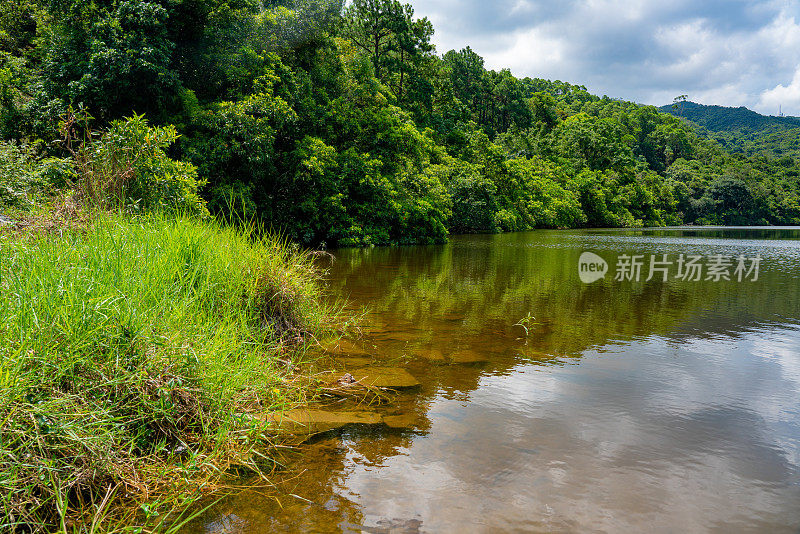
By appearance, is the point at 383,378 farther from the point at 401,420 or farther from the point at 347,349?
the point at 347,349

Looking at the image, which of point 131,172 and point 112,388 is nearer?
point 112,388

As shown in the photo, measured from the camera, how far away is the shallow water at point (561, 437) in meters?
2.65

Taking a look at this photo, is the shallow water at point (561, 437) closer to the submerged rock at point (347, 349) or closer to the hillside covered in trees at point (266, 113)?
the submerged rock at point (347, 349)

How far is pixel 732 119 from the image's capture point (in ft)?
561

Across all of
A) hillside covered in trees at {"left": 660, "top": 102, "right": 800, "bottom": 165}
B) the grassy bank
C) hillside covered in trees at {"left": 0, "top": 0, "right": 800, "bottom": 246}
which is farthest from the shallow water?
hillside covered in trees at {"left": 660, "top": 102, "right": 800, "bottom": 165}

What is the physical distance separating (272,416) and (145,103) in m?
15.0

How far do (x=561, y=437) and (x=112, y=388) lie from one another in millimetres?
3069

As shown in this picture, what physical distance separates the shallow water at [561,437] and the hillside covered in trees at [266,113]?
14.4ft

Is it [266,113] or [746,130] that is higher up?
[746,130]

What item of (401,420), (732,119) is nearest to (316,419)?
(401,420)

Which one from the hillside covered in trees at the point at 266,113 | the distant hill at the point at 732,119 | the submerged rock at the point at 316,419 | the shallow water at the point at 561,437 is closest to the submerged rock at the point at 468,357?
the shallow water at the point at 561,437

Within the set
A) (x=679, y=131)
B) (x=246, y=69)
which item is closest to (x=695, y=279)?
(x=246, y=69)

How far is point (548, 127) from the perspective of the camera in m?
70.8

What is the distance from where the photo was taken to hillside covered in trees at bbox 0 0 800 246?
520 inches
